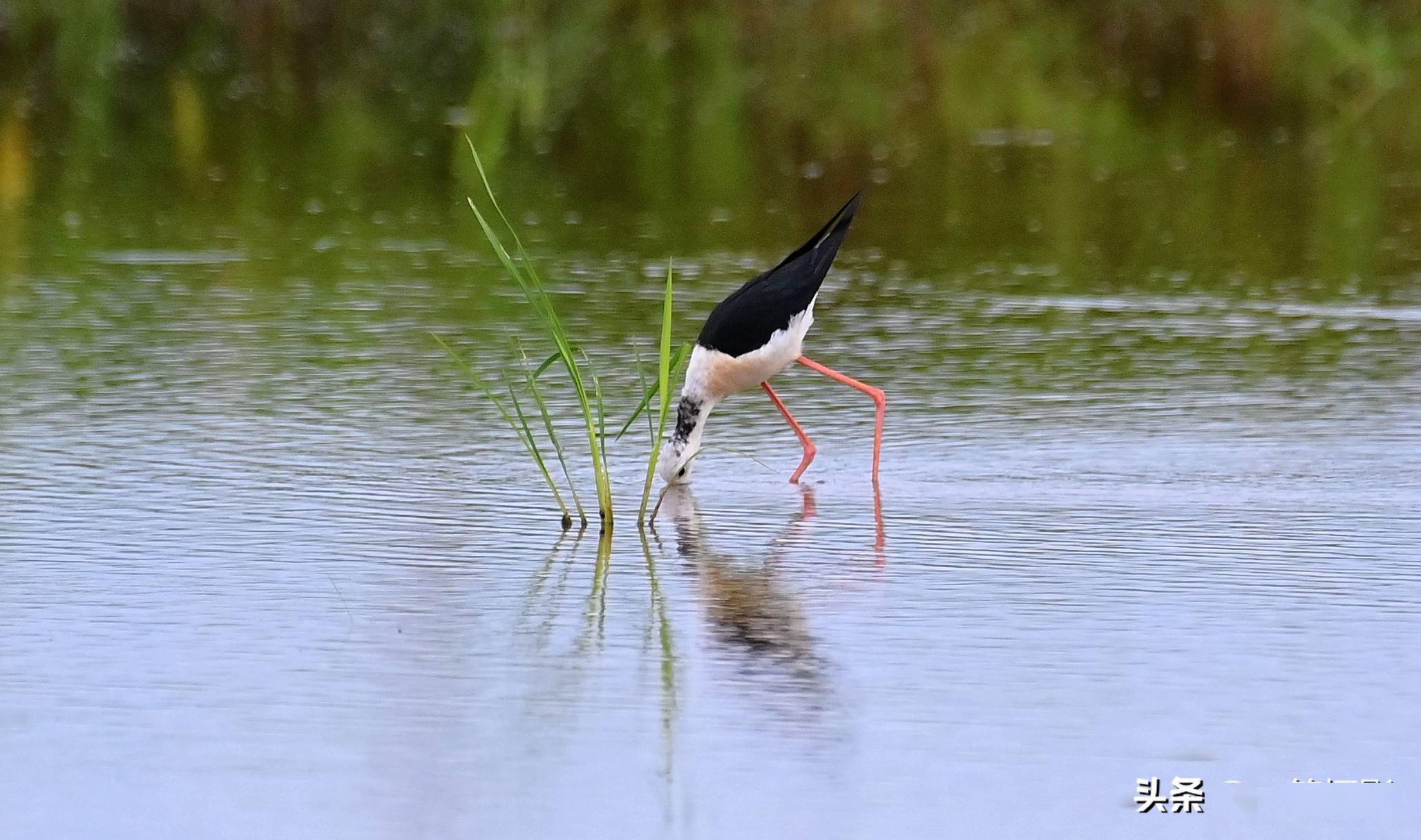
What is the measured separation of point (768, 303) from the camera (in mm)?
8016

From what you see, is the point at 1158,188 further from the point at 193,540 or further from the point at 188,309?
the point at 193,540

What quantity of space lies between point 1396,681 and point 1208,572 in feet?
3.42

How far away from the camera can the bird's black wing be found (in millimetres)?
7887

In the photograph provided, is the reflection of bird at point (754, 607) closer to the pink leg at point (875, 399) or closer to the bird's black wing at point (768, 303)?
the pink leg at point (875, 399)

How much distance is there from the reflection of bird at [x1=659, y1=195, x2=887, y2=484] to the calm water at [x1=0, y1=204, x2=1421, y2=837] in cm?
15

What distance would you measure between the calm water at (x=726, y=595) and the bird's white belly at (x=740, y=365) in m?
0.27

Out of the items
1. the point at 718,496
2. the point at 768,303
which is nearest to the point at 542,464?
the point at 718,496

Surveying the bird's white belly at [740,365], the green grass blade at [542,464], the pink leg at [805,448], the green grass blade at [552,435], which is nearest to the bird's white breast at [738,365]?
the bird's white belly at [740,365]

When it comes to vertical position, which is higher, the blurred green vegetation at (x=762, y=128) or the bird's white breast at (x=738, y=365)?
the blurred green vegetation at (x=762, y=128)

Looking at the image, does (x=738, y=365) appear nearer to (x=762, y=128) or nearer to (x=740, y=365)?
(x=740, y=365)

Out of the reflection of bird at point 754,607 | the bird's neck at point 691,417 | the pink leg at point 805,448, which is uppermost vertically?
the bird's neck at point 691,417

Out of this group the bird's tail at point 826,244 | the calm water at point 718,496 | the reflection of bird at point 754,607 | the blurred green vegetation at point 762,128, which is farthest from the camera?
the blurred green vegetation at point 762,128

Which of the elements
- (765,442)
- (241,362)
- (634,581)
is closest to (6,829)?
(634,581)

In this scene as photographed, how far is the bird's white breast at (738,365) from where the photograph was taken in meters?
7.90
